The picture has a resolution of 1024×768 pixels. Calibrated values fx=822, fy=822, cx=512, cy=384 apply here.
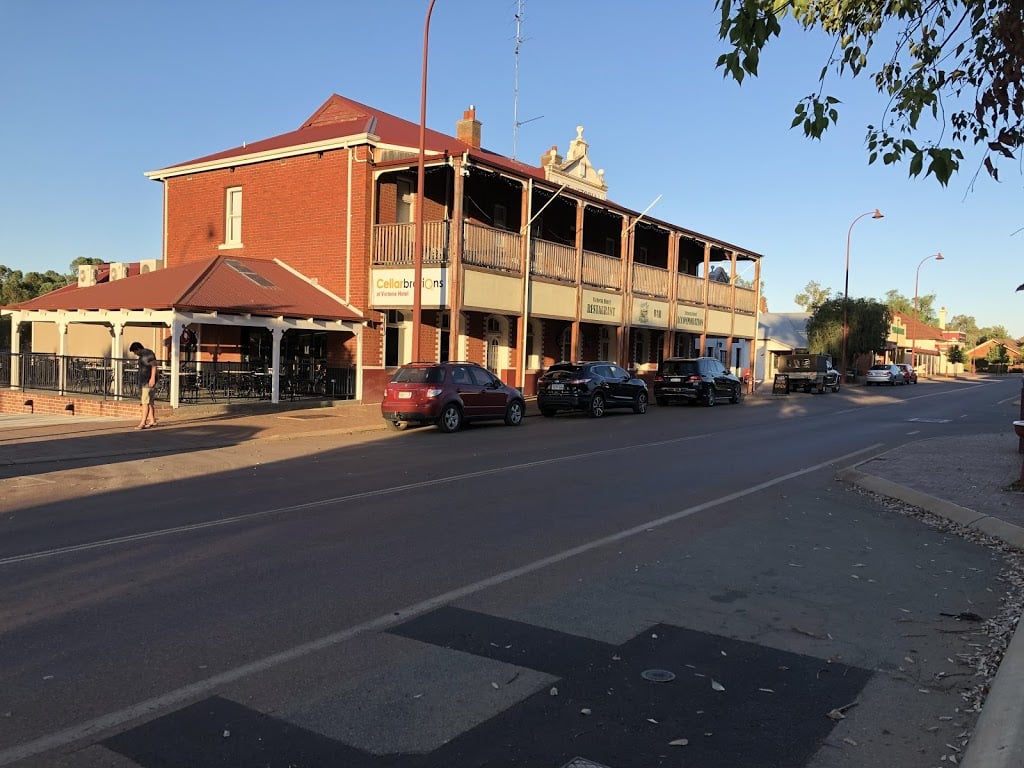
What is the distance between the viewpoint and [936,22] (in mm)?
6496

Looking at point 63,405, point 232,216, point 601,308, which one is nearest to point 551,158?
point 601,308

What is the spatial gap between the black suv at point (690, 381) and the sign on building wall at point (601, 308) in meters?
2.68

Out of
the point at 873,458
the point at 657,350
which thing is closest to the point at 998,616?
the point at 873,458

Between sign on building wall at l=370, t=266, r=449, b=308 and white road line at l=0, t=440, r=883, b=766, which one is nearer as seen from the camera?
white road line at l=0, t=440, r=883, b=766

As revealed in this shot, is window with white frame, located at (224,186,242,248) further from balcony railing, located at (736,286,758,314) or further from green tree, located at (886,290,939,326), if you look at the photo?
green tree, located at (886,290,939,326)

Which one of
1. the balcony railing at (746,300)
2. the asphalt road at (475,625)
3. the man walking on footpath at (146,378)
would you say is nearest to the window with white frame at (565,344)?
the balcony railing at (746,300)

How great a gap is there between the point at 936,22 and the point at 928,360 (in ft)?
344

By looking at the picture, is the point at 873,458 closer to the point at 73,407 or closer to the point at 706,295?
the point at 73,407

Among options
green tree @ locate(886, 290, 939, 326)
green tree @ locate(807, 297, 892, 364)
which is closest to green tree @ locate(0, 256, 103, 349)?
green tree @ locate(807, 297, 892, 364)

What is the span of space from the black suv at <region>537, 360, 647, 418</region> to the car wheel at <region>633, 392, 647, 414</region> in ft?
1.43

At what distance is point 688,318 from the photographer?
36594 mm

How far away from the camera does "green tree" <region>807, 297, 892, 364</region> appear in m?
58.0

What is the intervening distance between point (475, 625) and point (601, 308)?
25540mm

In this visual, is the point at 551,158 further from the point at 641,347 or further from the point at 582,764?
the point at 582,764
